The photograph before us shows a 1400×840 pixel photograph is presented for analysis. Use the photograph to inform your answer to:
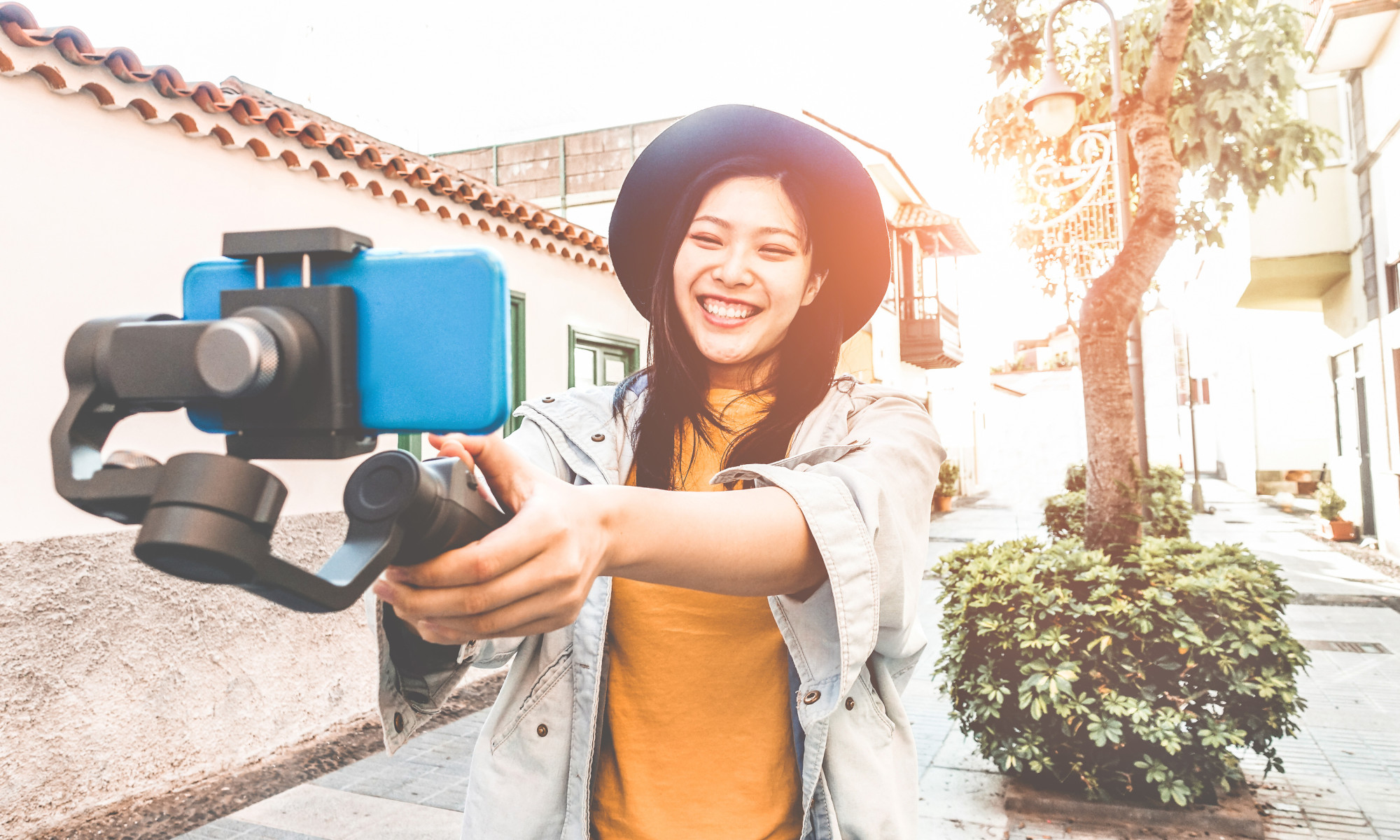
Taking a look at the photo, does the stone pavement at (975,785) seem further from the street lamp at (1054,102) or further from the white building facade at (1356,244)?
the white building facade at (1356,244)

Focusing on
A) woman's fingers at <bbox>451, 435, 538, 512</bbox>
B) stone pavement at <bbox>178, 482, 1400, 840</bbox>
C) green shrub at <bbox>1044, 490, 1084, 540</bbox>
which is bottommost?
stone pavement at <bbox>178, 482, 1400, 840</bbox>

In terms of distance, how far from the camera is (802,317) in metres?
1.69

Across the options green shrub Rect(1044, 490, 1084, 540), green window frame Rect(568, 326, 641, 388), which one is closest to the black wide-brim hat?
green window frame Rect(568, 326, 641, 388)

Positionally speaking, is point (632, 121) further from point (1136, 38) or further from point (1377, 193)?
point (1377, 193)

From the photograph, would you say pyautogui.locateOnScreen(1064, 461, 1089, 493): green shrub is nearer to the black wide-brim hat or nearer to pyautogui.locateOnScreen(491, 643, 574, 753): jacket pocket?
the black wide-brim hat

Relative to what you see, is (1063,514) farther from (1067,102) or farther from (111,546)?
(111,546)

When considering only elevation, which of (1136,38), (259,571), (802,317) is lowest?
(259,571)

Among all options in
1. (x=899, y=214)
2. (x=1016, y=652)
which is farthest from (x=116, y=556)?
(x=899, y=214)

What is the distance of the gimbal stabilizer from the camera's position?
0.52m

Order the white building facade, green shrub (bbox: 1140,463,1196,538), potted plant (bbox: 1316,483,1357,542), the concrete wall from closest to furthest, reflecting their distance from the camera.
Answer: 1. the concrete wall
2. green shrub (bbox: 1140,463,1196,538)
3. the white building facade
4. potted plant (bbox: 1316,483,1357,542)

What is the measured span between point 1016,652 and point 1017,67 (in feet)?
11.2

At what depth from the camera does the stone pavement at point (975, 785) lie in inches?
154

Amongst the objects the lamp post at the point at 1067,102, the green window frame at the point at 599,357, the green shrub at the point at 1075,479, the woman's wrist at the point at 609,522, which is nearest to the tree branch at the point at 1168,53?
the lamp post at the point at 1067,102

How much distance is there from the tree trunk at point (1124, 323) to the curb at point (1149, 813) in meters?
1.18
